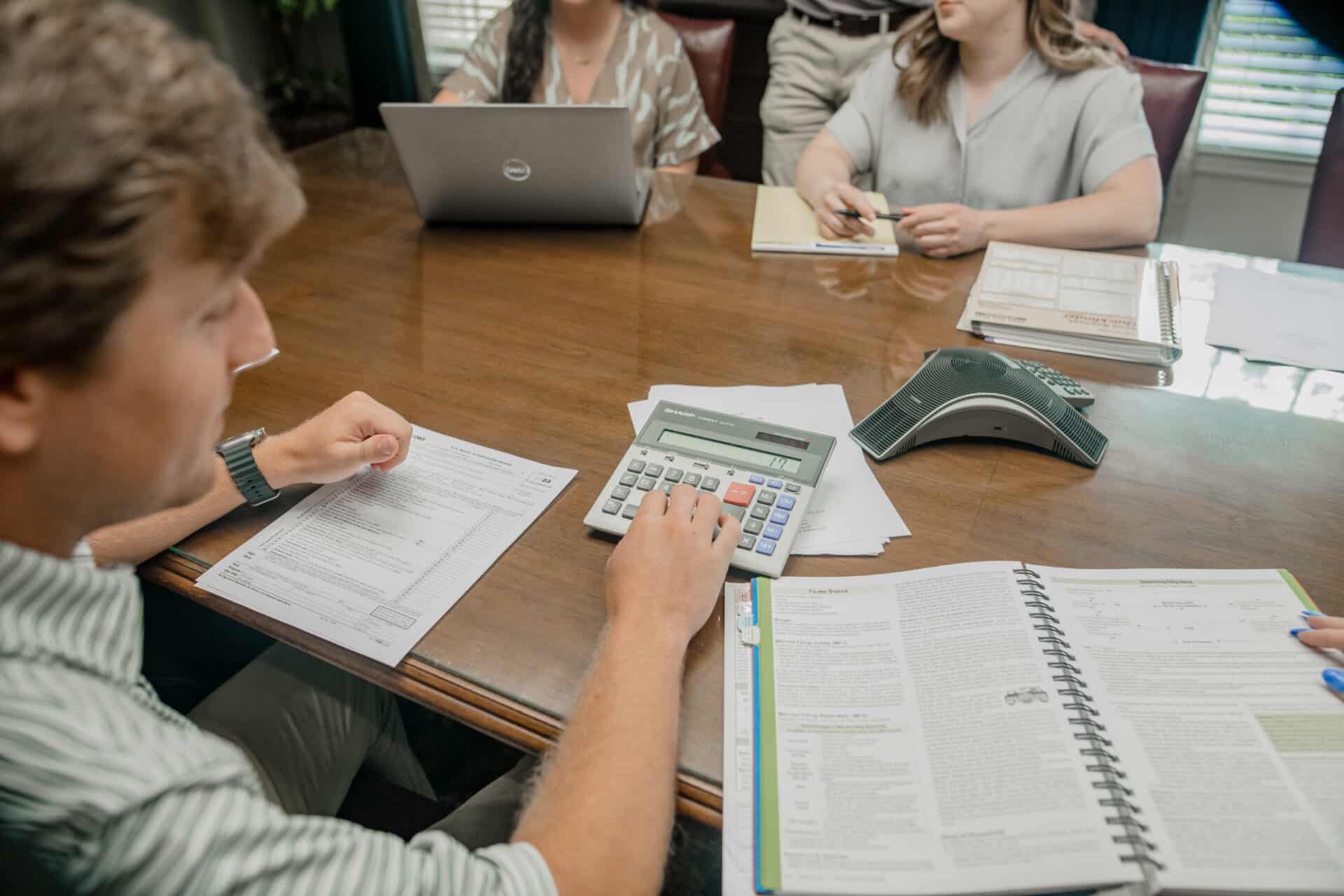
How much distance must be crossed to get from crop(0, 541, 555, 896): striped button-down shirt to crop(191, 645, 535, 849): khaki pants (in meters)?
0.27

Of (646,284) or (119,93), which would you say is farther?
(646,284)

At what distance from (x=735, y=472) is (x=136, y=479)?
509mm

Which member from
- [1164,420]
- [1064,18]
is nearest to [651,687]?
[1164,420]

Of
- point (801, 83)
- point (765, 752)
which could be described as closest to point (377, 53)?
point (801, 83)

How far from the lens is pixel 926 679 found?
2.17ft

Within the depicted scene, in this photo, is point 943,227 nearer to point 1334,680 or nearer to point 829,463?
point 829,463

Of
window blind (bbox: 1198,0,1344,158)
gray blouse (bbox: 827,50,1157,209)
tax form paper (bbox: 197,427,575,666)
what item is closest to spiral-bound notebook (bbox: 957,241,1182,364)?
gray blouse (bbox: 827,50,1157,209)

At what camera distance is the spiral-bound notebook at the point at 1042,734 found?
1.78 ft

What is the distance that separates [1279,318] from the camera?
120 cm

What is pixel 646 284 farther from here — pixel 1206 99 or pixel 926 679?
pixel 1206 99

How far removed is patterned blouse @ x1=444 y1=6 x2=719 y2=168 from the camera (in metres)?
2.00

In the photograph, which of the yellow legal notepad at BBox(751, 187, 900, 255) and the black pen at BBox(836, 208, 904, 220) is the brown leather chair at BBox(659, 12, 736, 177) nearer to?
the yellow legal notepad at BBox(751, 187, 900, 255)

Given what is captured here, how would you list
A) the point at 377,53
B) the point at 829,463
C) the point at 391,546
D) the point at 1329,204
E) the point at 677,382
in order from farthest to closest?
the point at 377,53
the point at 1329,204
the point at 677,382
the point at 829,463
the point at 391,546

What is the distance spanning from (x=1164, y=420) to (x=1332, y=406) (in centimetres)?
21
